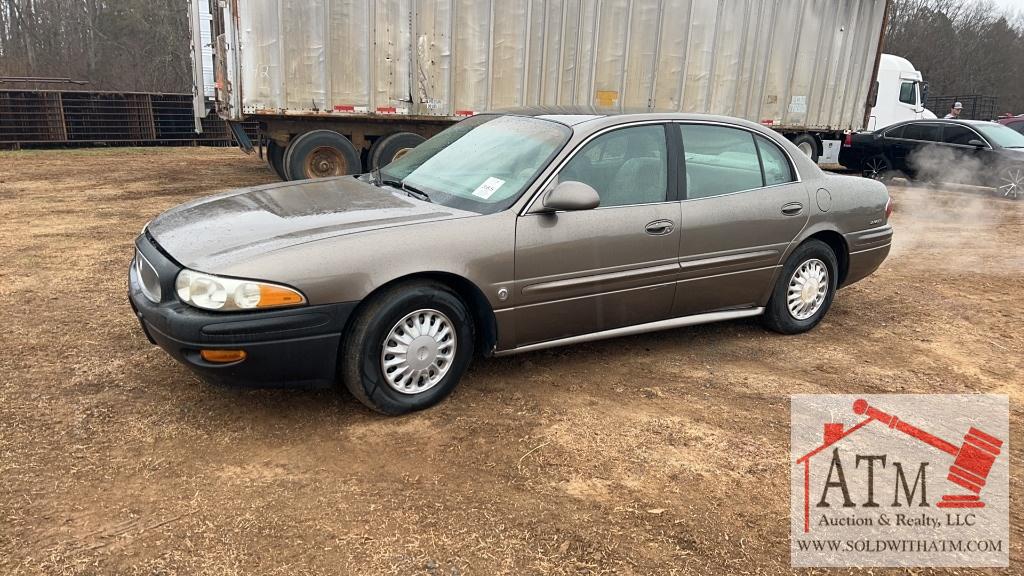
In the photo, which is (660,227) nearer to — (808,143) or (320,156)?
(320,156)

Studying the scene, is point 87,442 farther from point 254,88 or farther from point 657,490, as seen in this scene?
point 254,88

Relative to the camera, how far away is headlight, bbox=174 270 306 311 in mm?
2988

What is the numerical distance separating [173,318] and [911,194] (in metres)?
13.7

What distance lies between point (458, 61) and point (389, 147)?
1626 millimetres

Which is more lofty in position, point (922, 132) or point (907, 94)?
point (907, 94)

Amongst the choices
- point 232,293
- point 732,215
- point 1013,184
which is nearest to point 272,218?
point 232,293

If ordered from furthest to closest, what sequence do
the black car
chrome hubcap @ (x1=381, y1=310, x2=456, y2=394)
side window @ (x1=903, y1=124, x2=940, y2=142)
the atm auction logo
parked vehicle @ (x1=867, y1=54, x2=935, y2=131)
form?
parked vehicle @ (x1=867, y1=54, x2=935, y2=131)
side window @ (x1=903, y1=124, x2=940, y2=142)
the black car
chrome hubcap @ (x1=381, y1=310, x2=456, y2=394)
the atm auction logo

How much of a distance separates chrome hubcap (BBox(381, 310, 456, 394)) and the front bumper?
26 centimetres

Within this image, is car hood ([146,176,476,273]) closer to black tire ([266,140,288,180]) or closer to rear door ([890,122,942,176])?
black tire ([266,140,288,180])

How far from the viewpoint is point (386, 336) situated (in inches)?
130

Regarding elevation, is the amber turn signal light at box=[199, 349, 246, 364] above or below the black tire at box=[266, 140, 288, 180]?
above

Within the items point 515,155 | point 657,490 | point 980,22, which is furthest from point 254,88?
point 980,22

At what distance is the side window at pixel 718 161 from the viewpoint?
13.9ft

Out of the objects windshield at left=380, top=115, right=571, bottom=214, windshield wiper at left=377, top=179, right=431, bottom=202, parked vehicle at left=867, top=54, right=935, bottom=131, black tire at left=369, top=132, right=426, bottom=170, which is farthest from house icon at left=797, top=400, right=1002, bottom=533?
parked vehicle at left=867, top=54, right=935, bottom=131
